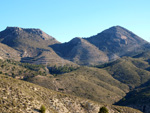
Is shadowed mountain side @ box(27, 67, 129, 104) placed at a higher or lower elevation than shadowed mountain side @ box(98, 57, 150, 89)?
lower

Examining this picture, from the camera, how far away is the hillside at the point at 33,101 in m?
38.5

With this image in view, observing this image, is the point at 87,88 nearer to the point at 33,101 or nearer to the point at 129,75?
the point at 129,75

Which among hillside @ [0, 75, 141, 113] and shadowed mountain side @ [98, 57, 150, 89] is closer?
hillside @ [0, 75, 141, 113]

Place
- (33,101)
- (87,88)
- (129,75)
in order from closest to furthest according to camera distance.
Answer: (33,101)
(87,88)
(129,75)

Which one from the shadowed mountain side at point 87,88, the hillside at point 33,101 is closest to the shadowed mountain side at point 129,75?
the shadowed mountain side at point 87,88

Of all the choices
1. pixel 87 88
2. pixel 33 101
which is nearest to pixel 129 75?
pixel 87 88

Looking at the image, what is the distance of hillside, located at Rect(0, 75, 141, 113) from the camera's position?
126 ft

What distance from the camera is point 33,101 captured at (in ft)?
144

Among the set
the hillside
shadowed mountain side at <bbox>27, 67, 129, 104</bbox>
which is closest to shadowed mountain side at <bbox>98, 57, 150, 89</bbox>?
shadowed mountain side at <bbox>27, 67, 129, 104</bbox>

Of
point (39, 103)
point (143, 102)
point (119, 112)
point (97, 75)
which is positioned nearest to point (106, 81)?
point (97, 75)

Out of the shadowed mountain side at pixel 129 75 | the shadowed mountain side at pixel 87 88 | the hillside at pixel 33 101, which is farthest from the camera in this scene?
the shadowed mountain side at pixel 129 75

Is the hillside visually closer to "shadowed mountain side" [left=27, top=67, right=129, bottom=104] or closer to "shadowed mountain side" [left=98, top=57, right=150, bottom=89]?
"shadowed mountain side" [left=27, top=67, right=129, bottom=104]

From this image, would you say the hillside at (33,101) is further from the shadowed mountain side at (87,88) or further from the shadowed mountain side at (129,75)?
the shadowed mountain side at (129,75)

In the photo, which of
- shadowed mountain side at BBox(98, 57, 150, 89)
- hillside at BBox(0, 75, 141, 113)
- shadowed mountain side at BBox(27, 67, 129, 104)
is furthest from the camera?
shadowed mountain side at BBox(98, 57, 150, 89)
